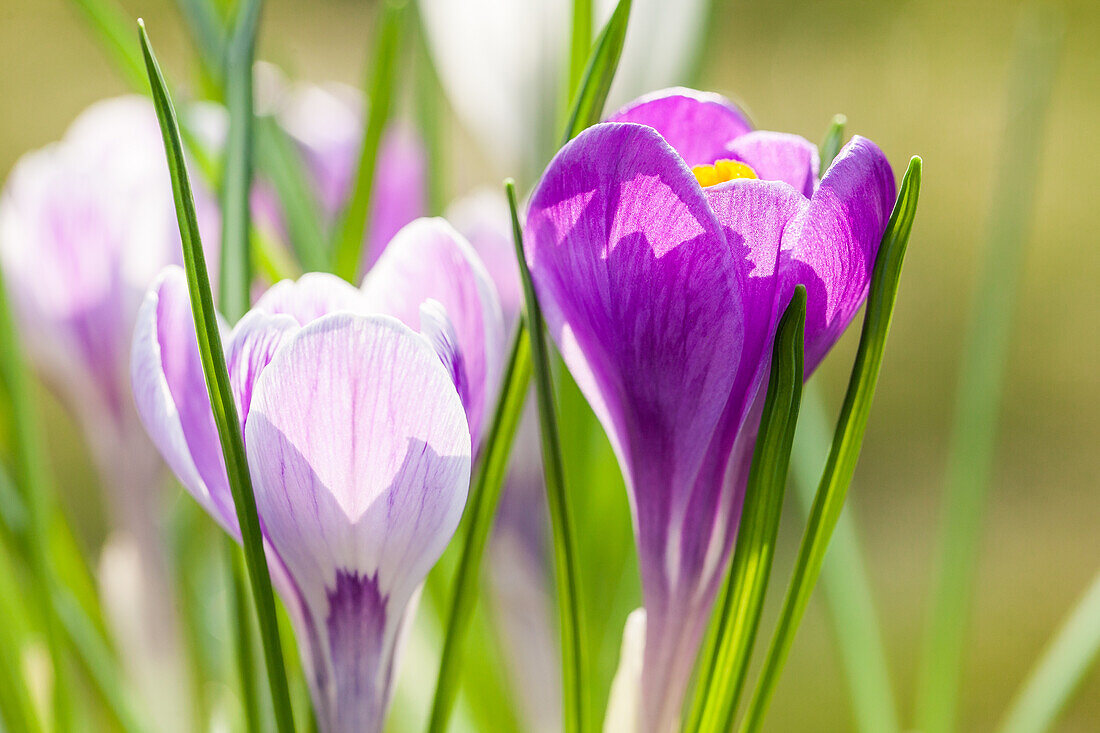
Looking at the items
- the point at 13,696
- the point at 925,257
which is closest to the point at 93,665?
the point at 13,696

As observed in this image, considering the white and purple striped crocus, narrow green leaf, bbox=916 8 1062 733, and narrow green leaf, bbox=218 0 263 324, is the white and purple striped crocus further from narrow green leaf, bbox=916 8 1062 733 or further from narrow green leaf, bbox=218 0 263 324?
narrow green leaf, bbox=916 8 1062 733

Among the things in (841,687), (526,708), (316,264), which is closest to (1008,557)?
(841,687)

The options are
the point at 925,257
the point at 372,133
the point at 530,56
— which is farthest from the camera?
the point at 925,257

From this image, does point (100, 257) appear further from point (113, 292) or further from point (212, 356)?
point (212, 356)

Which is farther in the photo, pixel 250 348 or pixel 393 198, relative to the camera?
pixel 393 198

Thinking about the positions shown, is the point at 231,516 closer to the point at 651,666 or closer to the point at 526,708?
the point at 651,666

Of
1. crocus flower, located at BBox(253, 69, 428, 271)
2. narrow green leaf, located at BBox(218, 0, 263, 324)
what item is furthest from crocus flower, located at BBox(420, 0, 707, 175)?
narrow green leaf, located at BBox(218, 0, 263, 324)
